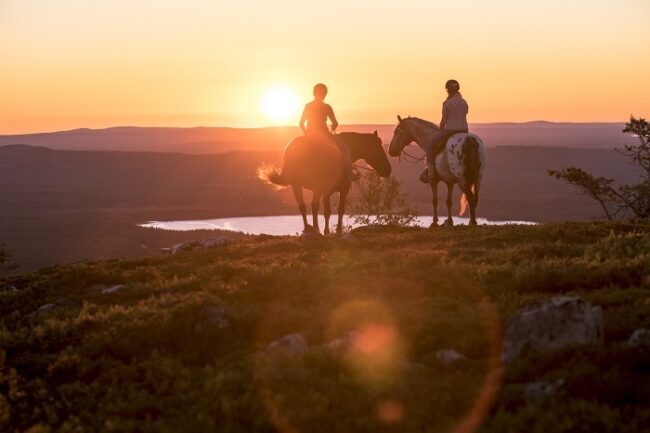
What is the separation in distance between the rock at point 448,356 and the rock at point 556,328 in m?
0.70

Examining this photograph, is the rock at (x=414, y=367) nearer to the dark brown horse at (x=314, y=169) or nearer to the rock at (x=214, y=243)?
the dark brown horse at (x=314, y=169)

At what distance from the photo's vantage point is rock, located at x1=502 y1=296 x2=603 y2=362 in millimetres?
9773

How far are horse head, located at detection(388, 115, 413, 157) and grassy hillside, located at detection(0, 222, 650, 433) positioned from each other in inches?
381

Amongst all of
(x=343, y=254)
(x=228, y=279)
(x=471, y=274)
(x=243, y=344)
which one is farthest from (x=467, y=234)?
(x=243, y=344)

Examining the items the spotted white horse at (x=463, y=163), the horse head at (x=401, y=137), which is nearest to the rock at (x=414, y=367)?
the spotted white horse at (x=463, y=163)

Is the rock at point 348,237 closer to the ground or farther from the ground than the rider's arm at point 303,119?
closer to the ground

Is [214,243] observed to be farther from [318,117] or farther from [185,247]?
[318,117]

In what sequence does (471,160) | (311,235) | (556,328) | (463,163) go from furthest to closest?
1. (463,163)
2. (471,160)
3. (311,235)
4. (556,328)

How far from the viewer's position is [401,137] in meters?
28.0

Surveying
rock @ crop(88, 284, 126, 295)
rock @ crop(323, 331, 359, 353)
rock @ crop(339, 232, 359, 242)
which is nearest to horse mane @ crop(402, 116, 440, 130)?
rock @ crop(339, 232, 359, 242)

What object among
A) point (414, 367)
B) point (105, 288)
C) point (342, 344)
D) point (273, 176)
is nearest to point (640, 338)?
point (414, 367)

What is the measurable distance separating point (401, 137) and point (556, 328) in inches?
739

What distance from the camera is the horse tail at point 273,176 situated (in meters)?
23.0

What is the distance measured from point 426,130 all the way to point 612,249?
1085 centimetres
